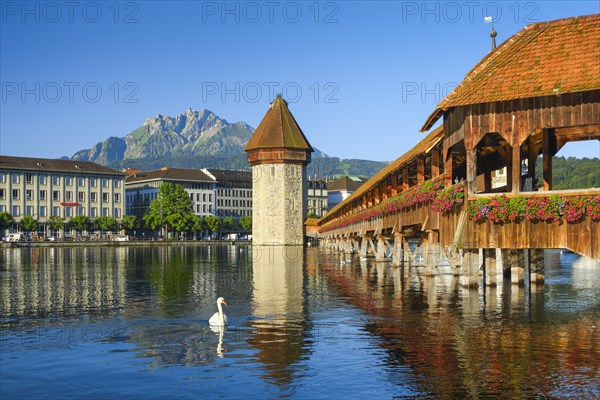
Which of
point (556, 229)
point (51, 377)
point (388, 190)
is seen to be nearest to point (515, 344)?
point (556, 229)

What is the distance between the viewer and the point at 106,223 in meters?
152

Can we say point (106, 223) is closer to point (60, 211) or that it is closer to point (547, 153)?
point (60, 211)

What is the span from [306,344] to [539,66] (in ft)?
34.5

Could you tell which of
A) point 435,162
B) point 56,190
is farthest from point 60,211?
point 435,162

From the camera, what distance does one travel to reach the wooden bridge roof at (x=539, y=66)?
22.8 m

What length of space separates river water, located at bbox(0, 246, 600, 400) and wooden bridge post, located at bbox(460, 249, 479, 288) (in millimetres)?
443

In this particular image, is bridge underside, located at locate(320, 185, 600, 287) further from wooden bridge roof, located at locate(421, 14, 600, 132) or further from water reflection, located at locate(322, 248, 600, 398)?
wooden bridge roof, located at locate(421, 14, 600, 132)

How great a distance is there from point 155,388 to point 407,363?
4806 millimetres

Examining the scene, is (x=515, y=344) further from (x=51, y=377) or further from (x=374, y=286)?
(x=374, y=286)

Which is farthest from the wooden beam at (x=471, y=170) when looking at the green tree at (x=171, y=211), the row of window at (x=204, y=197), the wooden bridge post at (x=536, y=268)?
the row of window at (x=204, y=197)

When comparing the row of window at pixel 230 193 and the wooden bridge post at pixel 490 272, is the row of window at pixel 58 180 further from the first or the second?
the wooden bridge post at pixel 490 272

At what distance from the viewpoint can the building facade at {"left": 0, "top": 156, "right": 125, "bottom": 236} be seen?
477 ft

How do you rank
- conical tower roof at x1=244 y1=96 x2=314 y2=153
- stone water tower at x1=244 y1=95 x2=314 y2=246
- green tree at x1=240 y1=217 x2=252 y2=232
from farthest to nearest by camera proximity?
1. green tree at x1=240 y1=217 x2=252 y2=232
2. conical tower roof at x1=244 y1=96 x2=314 y2=153
3. stone water tower at x1=244 y1=95 x2=314 y2=246

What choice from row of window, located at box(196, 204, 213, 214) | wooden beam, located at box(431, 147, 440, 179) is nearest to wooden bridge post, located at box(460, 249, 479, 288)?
wooden beam, located at box(431, 147, 440, 179)
